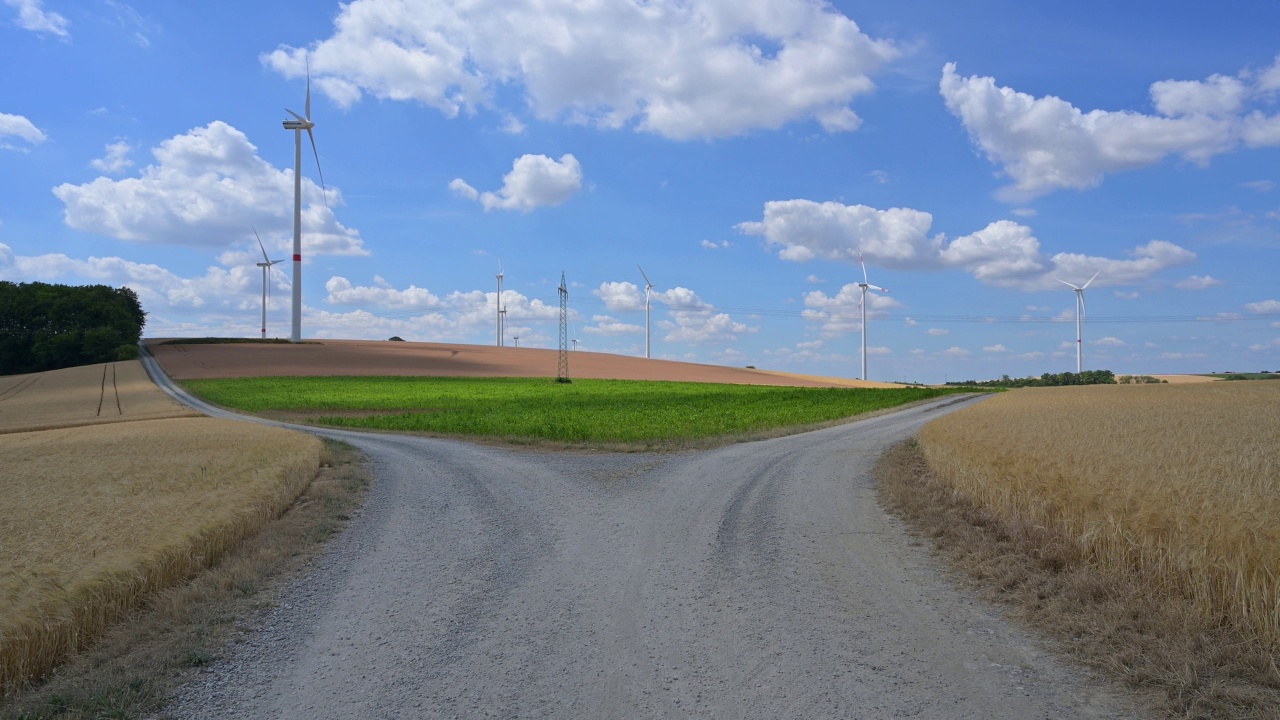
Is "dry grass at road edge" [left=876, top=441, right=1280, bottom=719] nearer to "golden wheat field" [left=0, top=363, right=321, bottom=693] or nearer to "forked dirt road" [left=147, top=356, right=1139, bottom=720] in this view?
"forked dirt road" [left=147, top=356, right=1139, bottom=720]

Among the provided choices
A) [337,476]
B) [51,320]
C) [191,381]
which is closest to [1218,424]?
[337,476]

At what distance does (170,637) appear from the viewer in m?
8.07

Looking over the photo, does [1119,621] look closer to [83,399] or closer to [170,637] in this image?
[170,637]

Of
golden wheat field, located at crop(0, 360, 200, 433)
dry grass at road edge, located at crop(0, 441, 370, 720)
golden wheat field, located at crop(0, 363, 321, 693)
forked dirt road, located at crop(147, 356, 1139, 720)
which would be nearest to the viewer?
forked dirt road, located at crop(147, 356, 1139, 720)

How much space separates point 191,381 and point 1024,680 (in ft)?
249

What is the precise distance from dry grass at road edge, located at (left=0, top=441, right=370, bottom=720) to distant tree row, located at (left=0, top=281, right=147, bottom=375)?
9881 centimetres

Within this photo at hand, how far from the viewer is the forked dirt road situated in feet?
21.0

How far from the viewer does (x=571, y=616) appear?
846 cm

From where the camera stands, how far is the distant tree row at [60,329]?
9900 centimetres

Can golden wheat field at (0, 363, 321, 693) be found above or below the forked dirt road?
above

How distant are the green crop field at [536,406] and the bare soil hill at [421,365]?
8.47 metres

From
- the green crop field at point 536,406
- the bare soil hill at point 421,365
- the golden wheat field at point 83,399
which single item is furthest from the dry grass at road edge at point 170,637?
the bare soil hill at point 421,365

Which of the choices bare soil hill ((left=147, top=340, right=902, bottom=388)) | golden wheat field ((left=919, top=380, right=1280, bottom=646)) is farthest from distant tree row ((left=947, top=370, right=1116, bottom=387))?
golden wheat field ((left=919, top=380, right=1280, bottom=646))

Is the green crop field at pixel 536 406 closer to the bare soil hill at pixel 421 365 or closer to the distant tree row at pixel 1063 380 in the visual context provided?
the bare soil hill at pixel 421 365
